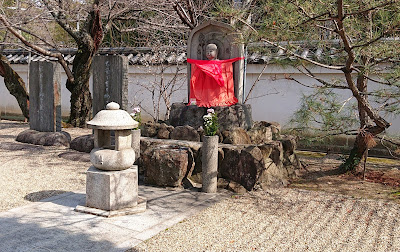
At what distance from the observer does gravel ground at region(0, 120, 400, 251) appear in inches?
168

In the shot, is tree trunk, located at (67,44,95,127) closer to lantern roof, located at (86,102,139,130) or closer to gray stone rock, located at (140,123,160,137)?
gray stone rock, located at (140,123,160,137)

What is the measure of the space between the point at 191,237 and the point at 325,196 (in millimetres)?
2734

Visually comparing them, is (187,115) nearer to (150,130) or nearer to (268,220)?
(150,130)

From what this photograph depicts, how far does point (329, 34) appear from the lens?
6.96 meters

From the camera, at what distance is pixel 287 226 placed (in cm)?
484

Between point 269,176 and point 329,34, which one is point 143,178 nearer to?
point 269,176

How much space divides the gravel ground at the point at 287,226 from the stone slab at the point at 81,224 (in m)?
0.22

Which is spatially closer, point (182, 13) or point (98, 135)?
point (98, 135)

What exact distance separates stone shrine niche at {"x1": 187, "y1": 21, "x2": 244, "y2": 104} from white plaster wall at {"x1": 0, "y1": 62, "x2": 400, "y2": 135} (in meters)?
0.74

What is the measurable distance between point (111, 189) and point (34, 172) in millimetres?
2997

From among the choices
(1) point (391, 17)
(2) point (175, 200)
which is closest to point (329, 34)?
(1) point (391, 17)

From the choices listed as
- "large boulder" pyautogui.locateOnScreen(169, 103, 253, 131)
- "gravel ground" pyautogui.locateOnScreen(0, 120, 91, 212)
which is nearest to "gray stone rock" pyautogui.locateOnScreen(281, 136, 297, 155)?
"large boulder" pyautogui.locateOnScreen(169, 103, 253, 131)

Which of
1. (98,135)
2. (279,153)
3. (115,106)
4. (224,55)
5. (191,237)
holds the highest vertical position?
(224,55)

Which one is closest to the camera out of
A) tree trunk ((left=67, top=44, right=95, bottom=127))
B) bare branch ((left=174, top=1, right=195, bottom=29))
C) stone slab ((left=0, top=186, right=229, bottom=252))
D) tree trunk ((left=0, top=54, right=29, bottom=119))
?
stone slab ((left=0, top=186, right=229, bottom=252))
